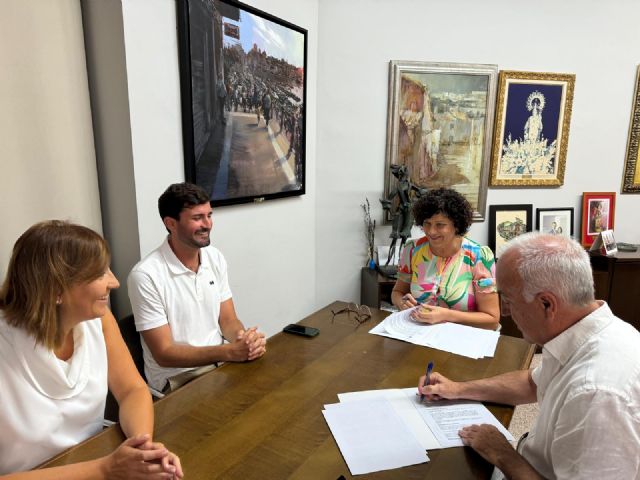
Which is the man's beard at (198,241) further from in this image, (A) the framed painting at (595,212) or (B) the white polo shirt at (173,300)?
(A) the framed painting at (595,212)

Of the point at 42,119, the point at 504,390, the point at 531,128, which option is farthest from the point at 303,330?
the point at 531,128

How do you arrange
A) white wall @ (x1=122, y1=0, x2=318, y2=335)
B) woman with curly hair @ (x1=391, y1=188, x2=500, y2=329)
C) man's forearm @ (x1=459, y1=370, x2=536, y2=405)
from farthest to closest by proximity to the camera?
woman with curly hair @ (x1=391, y1=188, x2=500, y2=329)
white wall @ (x1=122, y1=0, x2=318, y2=335)
man's forearm @ (x1=459, y1=370, x2=536, y2=405)

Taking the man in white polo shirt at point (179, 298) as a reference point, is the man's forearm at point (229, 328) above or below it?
below

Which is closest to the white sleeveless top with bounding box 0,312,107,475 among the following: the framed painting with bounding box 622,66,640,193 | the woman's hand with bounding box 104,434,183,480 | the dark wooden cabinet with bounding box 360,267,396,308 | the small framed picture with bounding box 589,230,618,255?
the woman's hand with bounding box 104,434,183,480

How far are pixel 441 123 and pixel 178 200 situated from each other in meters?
2.28

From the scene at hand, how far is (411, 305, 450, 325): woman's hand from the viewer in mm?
1845

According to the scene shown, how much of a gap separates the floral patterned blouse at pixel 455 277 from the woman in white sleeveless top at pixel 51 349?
1359 mm

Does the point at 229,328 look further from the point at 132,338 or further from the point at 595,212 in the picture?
the point at 595,212

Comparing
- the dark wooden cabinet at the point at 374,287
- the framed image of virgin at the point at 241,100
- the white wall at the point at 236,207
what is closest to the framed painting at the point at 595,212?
the dark wooden cabinet at the point at 374,287

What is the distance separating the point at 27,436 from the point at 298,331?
0.93 m

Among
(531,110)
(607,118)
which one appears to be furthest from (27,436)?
(607,118)

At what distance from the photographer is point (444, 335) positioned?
1.75 meters

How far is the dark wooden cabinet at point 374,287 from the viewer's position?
10.4 feet

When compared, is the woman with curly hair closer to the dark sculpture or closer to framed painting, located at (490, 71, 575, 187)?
the dark sculpture
